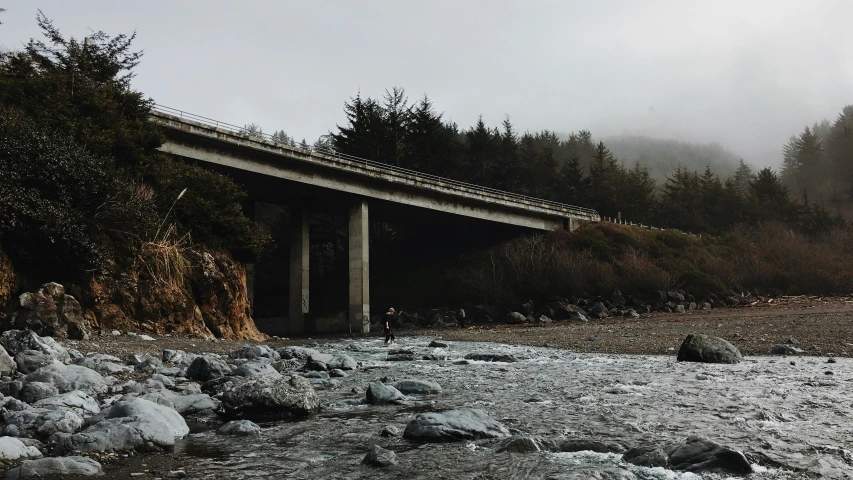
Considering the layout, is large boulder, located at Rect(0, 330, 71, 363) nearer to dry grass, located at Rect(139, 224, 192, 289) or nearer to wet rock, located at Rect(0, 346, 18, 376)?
wet rock, located at Rect(0, 346, 18, 376)

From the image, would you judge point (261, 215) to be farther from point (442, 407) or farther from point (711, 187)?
point (442, 407)

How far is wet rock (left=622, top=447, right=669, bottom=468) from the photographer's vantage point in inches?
230

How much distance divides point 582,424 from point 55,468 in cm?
639

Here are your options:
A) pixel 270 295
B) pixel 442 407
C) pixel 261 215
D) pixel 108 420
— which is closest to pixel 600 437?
pixel 442 407

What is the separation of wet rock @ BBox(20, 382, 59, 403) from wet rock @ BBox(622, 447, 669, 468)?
27.4ft

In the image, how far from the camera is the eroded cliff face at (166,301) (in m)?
17.8

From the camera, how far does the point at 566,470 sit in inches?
229

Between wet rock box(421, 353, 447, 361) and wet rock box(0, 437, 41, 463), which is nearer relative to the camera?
wet rock box(0, 437, 41, 463)

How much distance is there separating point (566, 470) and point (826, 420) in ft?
14.9

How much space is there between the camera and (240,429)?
24.7ft

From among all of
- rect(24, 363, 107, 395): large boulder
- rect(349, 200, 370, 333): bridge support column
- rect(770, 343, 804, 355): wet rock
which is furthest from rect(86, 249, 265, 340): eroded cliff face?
rect(770, 343, 804, 355): wet rock

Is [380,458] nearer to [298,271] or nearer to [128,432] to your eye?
[128,432]

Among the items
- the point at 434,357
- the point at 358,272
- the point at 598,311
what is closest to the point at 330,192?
the point at 358,272

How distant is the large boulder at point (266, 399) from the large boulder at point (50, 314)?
999cm
